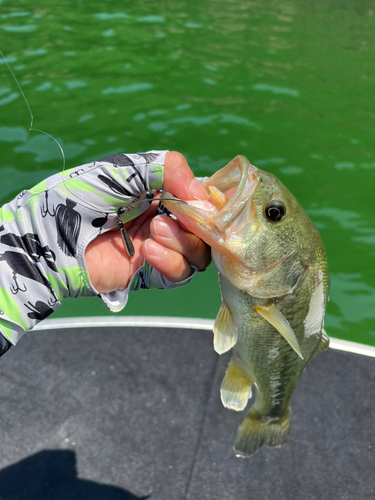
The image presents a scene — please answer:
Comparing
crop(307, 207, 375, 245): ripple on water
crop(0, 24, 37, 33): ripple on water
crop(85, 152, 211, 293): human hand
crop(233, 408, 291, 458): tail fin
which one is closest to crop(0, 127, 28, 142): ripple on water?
crop(0, 24, 37, 33): ripple on water

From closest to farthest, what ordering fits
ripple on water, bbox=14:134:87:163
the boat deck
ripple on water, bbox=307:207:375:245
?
the boat deck, ripple on water, bbox=307:207:375:245, ripple on water, bbox=14:134:87:163

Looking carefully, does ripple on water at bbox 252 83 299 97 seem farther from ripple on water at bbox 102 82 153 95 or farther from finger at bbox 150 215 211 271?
finger at bbox 150 215 211 271

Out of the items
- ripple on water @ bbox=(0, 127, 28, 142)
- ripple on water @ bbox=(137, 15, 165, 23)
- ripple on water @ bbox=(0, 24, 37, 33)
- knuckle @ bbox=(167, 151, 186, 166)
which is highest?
knuckle @ bbox=(167, 151, 186, 166)

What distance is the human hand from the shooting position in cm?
201

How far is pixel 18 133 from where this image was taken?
20.7 feet

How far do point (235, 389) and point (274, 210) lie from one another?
1212mm

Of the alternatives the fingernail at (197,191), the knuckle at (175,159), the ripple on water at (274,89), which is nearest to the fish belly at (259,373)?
the fingernail at (197,191)

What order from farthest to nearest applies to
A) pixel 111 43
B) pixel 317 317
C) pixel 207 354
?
1. pixel 111 43
2. pixel 207 354
3. pixel 317 317

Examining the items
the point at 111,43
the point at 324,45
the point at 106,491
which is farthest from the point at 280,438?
the point at 324,45

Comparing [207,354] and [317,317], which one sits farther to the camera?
[207,354]

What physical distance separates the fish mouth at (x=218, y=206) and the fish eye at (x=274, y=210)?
0.11 meters

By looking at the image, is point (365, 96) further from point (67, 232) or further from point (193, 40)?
point (67, 232)

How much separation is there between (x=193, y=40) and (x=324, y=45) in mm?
3120

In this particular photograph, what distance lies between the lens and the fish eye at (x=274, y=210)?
2018 millimetres
